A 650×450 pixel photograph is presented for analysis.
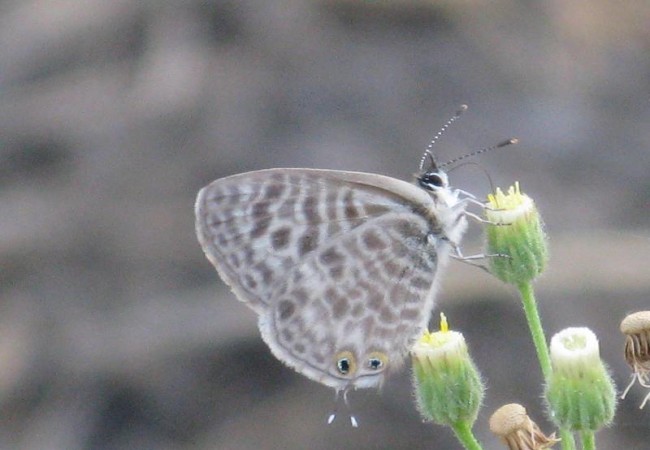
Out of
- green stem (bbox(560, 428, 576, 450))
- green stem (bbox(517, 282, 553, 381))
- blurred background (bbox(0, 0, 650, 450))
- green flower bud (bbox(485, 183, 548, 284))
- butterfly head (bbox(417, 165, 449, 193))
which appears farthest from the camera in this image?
blurred background (bbox(0, 0, 650, 450))

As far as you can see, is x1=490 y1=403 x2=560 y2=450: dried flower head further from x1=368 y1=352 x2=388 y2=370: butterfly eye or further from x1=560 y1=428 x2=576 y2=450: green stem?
x1=368 y1=352 x2=388 y2=370: butterfly eye

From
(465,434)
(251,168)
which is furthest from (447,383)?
(251,168)

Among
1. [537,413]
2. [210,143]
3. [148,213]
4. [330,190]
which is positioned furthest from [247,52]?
[330,190]

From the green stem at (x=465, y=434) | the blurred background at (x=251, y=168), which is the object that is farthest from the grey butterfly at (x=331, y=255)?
the blurred background at (x=251, y=168)

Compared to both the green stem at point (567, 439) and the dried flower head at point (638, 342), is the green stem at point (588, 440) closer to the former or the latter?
the green stem at point (567, 439)

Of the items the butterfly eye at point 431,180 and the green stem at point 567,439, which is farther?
the butterfly eye at point 431,180

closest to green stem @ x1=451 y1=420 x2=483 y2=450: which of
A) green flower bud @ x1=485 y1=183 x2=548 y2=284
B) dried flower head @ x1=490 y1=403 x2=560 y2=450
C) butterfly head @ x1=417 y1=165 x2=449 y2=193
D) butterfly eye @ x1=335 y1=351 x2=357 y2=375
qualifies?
dried flower head @ x1=490 y1=403 x2=560 y2=450
